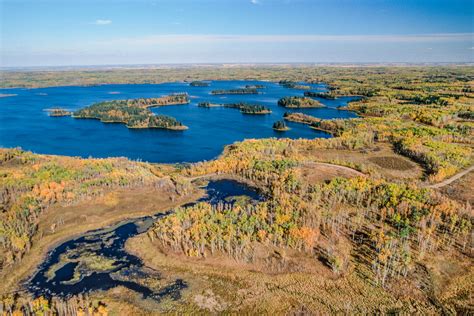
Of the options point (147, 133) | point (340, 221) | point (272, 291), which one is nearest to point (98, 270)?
point (272, 291)

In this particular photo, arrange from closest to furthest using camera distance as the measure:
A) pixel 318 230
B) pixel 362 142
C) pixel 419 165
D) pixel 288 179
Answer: pixel 318 230 → pixel 288 179 → pixel 419 165 → pixel 362 142

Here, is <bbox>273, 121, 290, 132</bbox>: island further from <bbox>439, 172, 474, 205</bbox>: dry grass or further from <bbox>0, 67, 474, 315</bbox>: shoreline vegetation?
<bbox>439, 172, 474, 205</bbox>: dry grass

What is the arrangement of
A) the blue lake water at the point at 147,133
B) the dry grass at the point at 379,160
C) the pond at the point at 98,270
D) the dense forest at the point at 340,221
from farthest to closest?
1. the blue lake water at the point at 147,133
2. the dry grass at the point at 379,160
3. the dense forest at the point at 340,221
4. the pond at the point at 98,270

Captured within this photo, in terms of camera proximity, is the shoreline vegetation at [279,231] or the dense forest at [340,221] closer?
the shoreline vegetation at [279,231]

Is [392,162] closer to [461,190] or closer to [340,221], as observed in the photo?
[461,190]

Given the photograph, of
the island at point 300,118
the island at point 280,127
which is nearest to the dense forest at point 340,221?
the island at point 280,127

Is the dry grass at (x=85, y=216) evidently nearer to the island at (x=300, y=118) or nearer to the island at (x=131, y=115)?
the island at (x=131, y=115)

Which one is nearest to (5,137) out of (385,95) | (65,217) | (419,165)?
(65,217)

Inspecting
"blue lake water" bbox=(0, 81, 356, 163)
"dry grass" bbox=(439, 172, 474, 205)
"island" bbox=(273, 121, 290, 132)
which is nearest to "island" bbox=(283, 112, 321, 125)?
"blue lake water" bbox=(0, 81, 356, 163)

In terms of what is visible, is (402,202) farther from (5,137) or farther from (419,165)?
(5,137)
